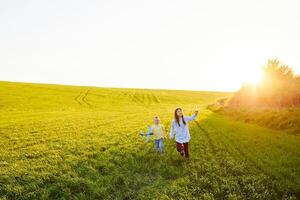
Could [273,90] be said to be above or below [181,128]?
above

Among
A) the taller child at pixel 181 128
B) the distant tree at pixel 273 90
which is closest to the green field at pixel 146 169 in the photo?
the taller child at pixel 181 128

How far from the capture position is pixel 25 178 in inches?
477

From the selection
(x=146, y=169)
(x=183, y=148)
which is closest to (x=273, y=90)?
(x=183, y=148)

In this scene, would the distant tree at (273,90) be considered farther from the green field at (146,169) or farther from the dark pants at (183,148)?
the dark pants at (183,148)

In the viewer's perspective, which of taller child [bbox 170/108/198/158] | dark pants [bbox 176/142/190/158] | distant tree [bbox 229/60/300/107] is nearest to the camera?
taller child [bbox 170/108/198/158]

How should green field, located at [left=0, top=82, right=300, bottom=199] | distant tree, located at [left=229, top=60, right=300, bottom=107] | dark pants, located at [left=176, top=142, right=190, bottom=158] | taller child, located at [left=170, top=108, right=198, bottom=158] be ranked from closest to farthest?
green field, located at [left=0, top=82, right=300, bottom=199] < taller child, located at [left=170, top=108, right=198, bottom=158] < dark pants, located at [left=176, top=142, right=190, bottom=158] < distant tree, located at [left=229, top=60, right=300, bottom=107]

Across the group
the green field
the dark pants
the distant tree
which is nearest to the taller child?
the dark pants

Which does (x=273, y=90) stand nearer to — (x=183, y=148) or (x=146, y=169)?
(x=183, y=148)

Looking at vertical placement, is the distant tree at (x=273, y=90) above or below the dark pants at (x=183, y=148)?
above

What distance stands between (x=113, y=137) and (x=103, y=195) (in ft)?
36.6

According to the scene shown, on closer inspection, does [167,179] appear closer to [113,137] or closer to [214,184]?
[214,184]

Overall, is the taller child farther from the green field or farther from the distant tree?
the distant tree

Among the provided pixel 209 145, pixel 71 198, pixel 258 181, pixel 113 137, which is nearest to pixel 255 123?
pixel 209 145

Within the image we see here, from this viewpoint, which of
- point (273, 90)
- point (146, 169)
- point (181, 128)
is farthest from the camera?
point (273, 90)
